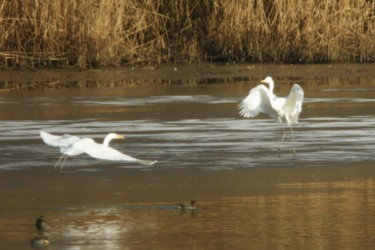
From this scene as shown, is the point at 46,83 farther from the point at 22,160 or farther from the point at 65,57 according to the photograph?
the point at 22,160

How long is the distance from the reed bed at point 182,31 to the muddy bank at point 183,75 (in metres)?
0.45

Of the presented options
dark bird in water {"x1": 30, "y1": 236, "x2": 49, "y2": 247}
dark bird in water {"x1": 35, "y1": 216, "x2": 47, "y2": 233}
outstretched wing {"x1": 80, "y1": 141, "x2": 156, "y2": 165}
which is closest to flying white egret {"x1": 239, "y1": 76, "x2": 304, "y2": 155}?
outstretched wing {"x1": 80, "y1": 141, "x2": 156, "y2": 165}

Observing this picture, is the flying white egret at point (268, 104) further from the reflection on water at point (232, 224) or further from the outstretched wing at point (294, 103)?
the reflection on water at point (232, 224)

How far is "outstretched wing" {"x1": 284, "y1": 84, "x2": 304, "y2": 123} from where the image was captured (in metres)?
13.4

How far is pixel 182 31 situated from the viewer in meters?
26.0

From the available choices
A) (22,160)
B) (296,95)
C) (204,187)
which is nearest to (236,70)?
(296,95)

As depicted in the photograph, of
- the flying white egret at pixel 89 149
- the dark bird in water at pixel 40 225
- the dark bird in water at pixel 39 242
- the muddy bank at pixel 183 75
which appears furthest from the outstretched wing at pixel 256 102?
the muddy bank at pixel 183 75

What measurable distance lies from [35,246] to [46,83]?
14.5 m

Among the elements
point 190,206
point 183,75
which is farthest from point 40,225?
point 183,75

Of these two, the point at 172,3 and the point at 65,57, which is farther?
the point at 172,3

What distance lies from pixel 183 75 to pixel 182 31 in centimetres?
253

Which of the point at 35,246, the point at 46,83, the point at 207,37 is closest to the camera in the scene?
the point at 35,246

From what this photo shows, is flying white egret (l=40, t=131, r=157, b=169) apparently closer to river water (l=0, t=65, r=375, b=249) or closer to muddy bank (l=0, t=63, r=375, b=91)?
river water (l=0, t=65, r=375, b=249)

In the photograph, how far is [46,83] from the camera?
869 inches
